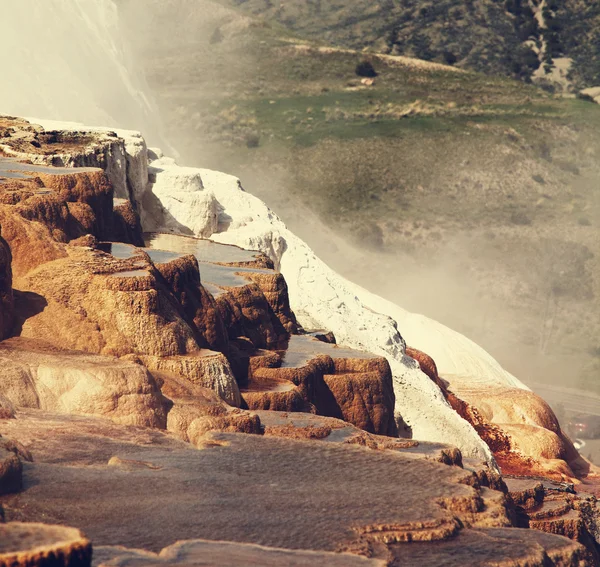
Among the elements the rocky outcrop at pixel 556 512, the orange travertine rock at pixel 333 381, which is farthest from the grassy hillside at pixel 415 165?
the rocky outcrop at pixel 556 512

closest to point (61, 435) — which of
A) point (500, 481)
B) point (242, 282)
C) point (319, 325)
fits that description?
point (500, 481)

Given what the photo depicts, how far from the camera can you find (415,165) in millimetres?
72438

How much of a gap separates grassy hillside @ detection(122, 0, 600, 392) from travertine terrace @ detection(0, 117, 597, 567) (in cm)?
3377

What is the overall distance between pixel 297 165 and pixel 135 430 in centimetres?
6206

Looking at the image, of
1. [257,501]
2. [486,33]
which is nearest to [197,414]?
[257,501]

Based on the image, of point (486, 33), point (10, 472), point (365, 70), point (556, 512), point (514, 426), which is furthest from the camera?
point (486, 33)

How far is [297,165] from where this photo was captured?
71.9 m

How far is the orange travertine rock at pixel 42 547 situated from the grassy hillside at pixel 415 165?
45914 millimetres

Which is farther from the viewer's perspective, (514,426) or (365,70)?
(365,70)

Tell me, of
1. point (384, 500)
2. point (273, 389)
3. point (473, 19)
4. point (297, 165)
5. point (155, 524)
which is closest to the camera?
point (155, 524)

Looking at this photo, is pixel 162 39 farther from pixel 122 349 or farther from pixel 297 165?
pixel 122 349

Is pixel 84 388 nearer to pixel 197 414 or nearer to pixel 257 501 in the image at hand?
pixel 197 414

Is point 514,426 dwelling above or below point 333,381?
below

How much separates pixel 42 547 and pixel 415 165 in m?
67.0
